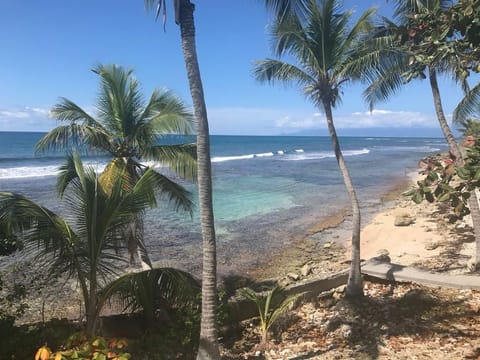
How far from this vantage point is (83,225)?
17.2 feet

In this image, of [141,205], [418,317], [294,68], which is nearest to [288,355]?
[418,317]

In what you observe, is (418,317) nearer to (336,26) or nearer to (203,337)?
(203,337)

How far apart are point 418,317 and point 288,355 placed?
8.28ft

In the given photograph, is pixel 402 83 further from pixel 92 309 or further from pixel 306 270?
pixel 92 309

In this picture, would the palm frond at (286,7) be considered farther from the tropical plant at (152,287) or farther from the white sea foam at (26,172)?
the white sea foam at (26,172)

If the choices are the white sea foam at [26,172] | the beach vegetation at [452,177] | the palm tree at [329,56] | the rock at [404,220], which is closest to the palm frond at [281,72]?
the palm tree at [329,56]

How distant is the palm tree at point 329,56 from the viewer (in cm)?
745

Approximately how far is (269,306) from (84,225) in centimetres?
369

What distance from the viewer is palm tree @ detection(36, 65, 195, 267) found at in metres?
8.27

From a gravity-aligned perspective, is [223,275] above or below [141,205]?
below

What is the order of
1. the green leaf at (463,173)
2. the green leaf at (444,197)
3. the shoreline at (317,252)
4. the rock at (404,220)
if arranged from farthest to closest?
1. the rock at (404,220)
2. the shoreline at (317,252)
3. the green leaf at (444,197)
4. the green leaf at (463,173)

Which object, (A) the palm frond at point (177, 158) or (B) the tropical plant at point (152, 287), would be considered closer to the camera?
(B) the tropical plant at point (152, 287)

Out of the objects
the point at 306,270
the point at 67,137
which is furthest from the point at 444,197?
the point at 306,270

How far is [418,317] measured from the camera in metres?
6.84
